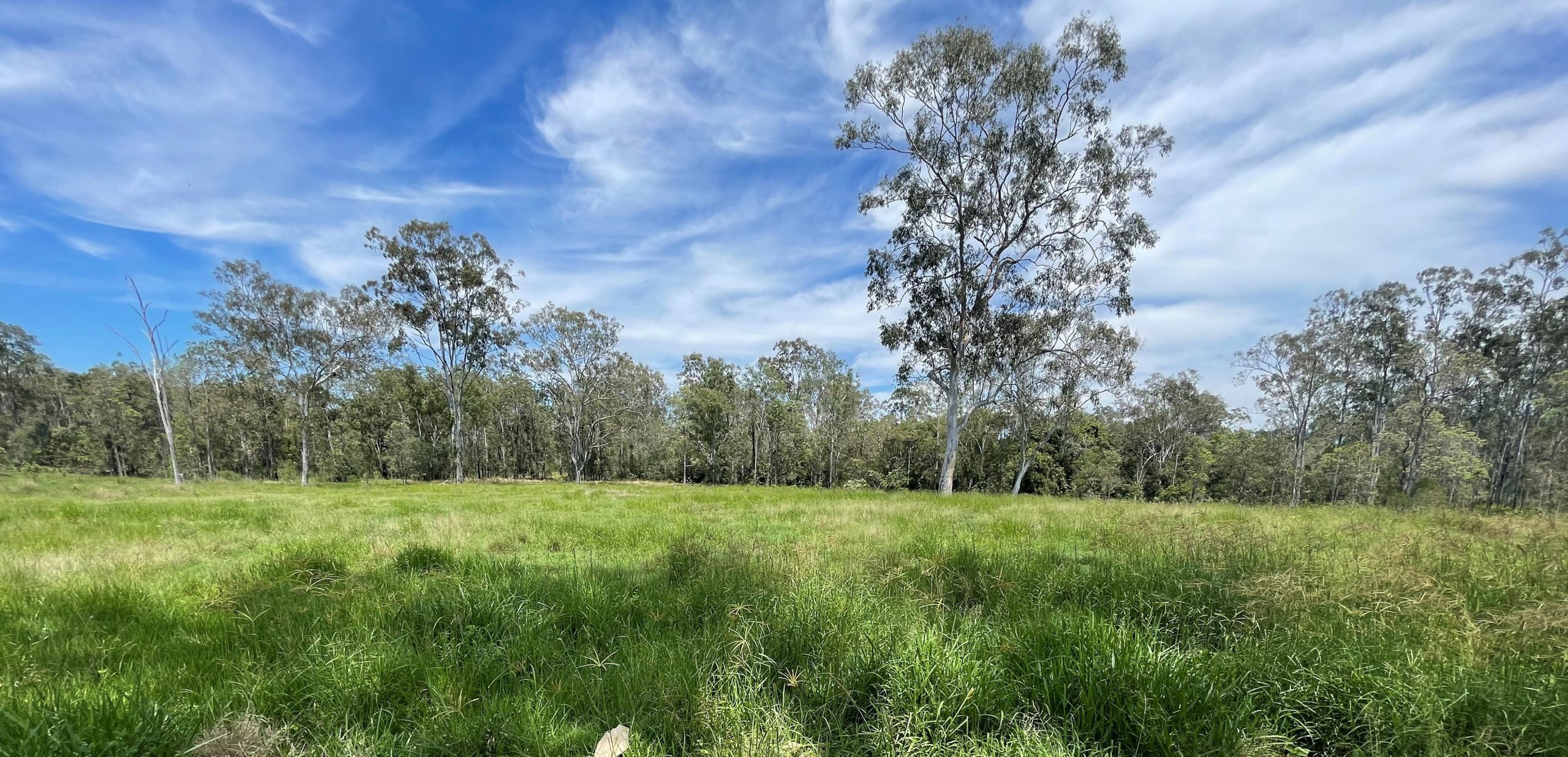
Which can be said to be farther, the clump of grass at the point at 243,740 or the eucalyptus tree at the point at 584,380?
the eucalyptus tree at the point at 584,380

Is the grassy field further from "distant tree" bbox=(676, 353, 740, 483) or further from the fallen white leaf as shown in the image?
"distant tree" bbox=(676, 353, 740, 483)

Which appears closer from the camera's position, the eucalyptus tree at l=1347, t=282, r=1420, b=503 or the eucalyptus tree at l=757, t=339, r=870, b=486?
the eucalyptus tree at l=1347, t=282, r=1420, b=503

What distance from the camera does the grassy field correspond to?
7.42 ft

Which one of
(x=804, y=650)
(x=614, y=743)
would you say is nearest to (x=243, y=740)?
(x=614, y=743)

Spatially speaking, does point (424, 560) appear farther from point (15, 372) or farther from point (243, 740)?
point (15, 372)

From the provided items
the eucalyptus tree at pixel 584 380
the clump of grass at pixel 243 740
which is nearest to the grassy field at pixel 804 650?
the clump of grass at pixel 243 740

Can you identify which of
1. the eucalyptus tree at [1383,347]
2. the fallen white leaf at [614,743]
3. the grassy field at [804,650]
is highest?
the eucalyptus tree at [1383,347]

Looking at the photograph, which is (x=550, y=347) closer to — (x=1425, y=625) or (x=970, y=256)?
(x=970, y=256)

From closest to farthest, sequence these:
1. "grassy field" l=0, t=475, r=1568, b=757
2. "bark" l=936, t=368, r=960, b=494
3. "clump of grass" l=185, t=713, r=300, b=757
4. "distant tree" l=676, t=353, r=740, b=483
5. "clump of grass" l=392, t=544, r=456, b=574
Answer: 1. "clump of grass" l=185, t=713, r=300, b=757
2. "grassy field" l=0, t=475, r=1568, b=757
3. "clump of grass" l=392, t=544, r=456, b=574
4. "bark" l=936, t=368, r=960, b=494
5. "distant tree" l=676, t=353, r=740, b=483

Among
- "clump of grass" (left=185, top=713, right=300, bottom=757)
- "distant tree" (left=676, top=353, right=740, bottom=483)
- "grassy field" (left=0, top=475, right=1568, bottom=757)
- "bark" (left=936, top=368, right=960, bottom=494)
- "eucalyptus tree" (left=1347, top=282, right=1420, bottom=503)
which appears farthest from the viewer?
"distant tree" (left=676, top=353, right=740, bottom=483)

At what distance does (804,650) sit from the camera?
A: 3.08 metres

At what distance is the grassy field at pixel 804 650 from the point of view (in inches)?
89.0

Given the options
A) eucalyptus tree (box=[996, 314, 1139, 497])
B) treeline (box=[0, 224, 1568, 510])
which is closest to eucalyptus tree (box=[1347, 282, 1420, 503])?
treeline (box=[0, 224, 1568, 510])

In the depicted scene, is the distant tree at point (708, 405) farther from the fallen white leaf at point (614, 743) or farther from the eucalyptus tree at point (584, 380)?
the fallen white leaf at point (614, 743)
